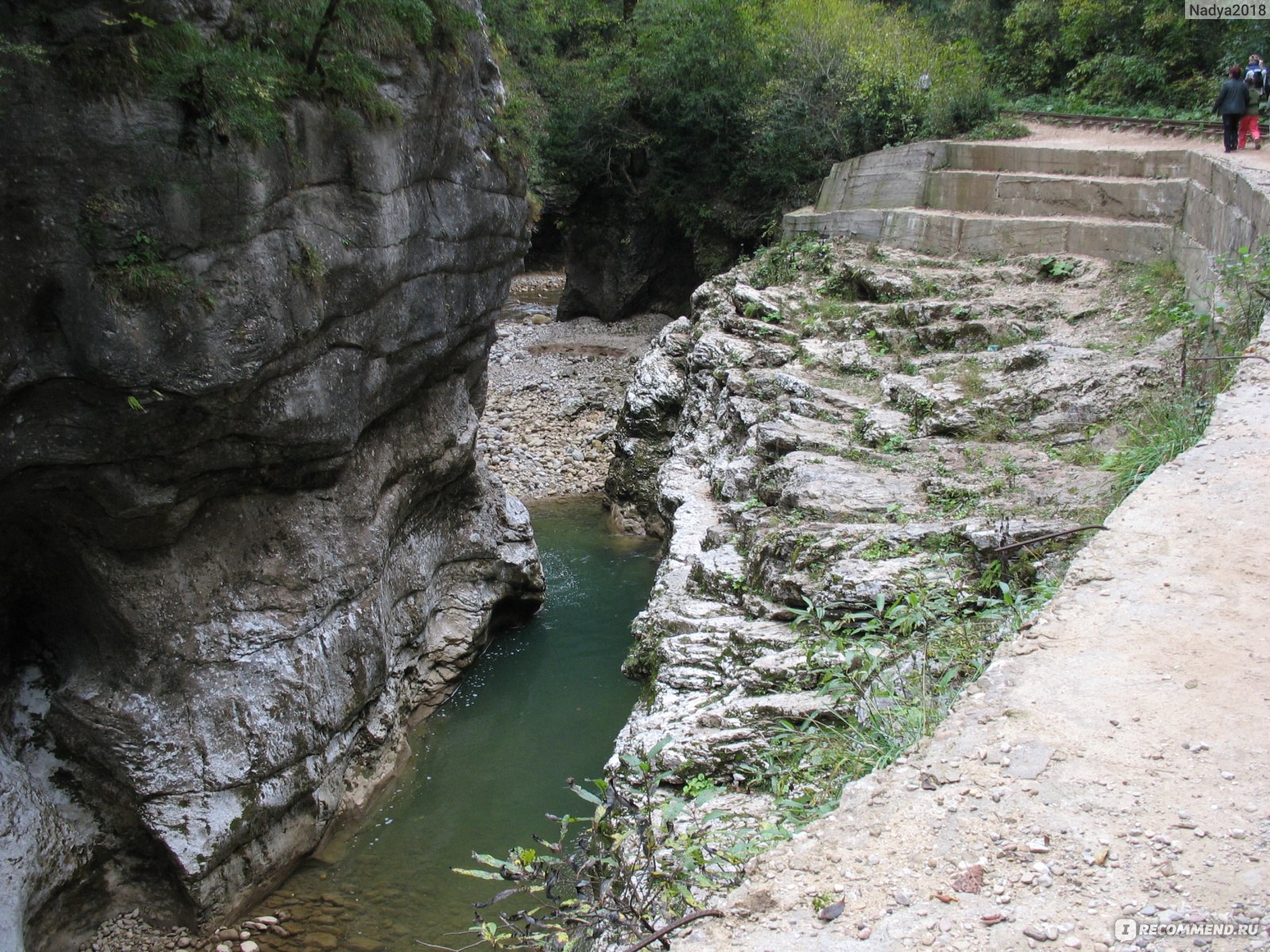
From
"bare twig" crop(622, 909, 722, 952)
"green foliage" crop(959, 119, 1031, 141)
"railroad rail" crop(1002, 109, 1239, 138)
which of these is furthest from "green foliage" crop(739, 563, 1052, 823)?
"green foliage" crop(959, 119, 1031, 141)

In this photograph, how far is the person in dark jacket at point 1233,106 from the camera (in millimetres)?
12195

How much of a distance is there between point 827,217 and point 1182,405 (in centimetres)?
1243

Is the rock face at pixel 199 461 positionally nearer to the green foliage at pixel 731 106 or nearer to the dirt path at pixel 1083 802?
the dirt path at pixel 1083 802

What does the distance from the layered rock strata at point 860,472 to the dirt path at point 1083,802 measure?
0.78 meters

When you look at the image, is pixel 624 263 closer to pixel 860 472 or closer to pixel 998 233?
pixel 998 233

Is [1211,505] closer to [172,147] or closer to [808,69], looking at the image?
[172,147]

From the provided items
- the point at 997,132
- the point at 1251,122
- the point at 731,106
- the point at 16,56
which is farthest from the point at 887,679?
the point at 731,106

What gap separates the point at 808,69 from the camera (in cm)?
2231

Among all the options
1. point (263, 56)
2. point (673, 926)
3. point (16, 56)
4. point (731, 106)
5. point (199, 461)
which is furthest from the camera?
point (731, 106)

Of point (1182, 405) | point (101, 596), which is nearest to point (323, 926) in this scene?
point (101, 596)

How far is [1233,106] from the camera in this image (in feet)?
40.2

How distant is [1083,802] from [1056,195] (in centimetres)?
1312

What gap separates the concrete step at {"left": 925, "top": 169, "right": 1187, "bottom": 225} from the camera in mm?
12703

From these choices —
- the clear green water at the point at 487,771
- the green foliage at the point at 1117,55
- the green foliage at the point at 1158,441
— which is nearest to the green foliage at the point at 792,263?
the clear green water at the point at 487,771
